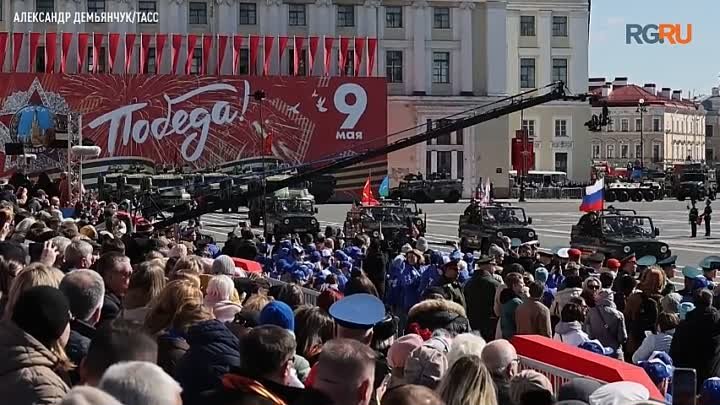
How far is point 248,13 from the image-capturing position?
3204 inches

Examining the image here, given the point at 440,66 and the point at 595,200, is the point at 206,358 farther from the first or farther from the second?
the point at 440,66

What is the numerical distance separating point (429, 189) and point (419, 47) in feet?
38.3

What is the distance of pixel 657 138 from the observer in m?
149

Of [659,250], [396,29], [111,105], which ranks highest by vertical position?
[396,29]

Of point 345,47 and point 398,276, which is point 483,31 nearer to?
point 345,47

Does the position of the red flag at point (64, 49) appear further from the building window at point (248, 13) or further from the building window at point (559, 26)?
the building window at point (559, 26)

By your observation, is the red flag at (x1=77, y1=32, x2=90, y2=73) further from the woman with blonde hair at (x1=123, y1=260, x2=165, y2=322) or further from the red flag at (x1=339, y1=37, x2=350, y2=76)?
the woman with blonde hair at (x1=123, y1=260, x2=165, y2=322)

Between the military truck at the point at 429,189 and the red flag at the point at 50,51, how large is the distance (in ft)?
68.3

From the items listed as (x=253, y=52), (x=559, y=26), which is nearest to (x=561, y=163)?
(x=559, y=26)

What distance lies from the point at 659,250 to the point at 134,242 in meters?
19.2

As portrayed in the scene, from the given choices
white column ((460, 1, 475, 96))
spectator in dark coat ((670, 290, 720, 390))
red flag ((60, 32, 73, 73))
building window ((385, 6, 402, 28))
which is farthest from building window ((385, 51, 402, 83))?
spectator in dark coat ((670, 290, 720, 390))

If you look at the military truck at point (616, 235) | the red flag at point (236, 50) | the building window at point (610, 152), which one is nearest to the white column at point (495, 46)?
the red flag at point (236, 50)

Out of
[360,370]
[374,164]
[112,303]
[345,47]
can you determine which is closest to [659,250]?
[112,303]

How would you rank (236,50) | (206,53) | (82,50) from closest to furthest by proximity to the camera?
(82,50), (236,50), (206,53)
